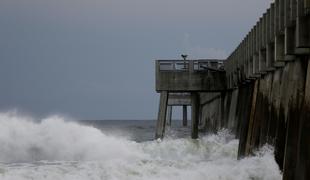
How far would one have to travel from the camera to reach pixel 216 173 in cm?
1534

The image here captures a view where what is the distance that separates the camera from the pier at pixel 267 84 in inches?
472

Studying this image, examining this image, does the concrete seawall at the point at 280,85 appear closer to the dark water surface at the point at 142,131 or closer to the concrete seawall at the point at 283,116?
the concrete seawall at the point at 283,116

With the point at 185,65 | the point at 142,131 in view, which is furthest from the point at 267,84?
the point at 142,131

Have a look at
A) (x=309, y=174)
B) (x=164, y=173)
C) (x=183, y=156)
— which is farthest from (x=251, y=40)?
(x=309, y=174)

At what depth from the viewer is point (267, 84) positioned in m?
18.6

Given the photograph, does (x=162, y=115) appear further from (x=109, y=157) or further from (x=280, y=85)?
(x=280, y=85)

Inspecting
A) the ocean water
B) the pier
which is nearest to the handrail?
the pier

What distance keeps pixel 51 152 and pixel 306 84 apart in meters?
18.1

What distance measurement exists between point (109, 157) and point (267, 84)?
10137mm

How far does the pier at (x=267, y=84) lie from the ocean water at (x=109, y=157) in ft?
3.55

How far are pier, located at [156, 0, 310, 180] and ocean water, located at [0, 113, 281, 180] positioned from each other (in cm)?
108

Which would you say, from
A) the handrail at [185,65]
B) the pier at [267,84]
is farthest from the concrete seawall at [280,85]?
the handrail at [185,65]

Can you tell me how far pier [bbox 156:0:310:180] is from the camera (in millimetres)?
11984

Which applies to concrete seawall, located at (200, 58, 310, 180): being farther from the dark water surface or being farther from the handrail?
the dark water surface
